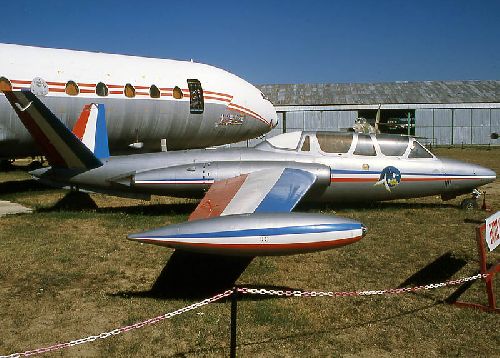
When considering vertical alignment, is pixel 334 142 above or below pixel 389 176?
above

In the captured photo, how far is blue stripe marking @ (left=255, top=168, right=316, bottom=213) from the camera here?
26.3 feet

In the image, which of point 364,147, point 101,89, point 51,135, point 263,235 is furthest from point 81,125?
point 263,235

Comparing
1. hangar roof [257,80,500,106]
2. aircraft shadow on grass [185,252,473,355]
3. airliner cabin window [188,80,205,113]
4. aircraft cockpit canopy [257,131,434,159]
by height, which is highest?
hangar roof [257,80,500,106]

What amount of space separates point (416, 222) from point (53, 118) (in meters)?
9.47

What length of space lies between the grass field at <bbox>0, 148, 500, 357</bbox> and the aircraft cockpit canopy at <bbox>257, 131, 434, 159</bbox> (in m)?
1.82

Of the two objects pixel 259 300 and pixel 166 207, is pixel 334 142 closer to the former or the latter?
pixel 166 207

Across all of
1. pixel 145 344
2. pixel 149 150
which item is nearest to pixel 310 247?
pixel 145 344

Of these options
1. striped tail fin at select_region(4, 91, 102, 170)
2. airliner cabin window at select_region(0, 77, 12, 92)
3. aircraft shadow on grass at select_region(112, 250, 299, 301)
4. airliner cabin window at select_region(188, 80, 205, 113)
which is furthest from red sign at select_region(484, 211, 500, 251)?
airliner cabin window at select_region(188, 80, 205, 113)

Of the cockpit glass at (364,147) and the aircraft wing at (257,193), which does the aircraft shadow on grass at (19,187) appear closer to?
the aircraft wing at (257,193)

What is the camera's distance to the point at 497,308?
20.9ft

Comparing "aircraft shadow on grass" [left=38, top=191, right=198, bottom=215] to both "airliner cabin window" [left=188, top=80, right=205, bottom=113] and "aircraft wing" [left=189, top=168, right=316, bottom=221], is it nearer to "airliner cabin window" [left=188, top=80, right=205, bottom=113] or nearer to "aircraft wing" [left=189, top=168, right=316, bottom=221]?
"aircraft wing" [left=189, top=168, right=316, bottom=221]

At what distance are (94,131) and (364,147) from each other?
8.05 metres

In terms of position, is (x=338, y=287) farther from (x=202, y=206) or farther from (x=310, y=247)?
(x=202, y=206)

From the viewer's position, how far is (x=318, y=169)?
38.6 ft
